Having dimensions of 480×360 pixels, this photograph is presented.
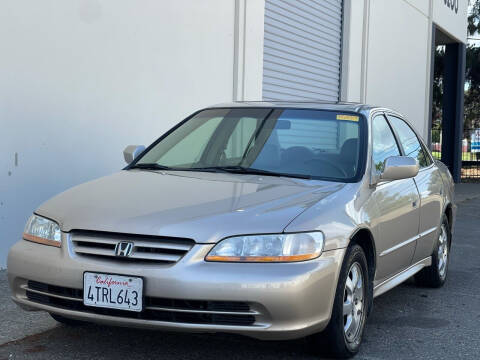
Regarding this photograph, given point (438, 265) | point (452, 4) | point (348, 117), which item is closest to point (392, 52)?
point (452, 4)

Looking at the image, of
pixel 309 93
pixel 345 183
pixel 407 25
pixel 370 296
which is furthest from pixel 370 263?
pixel 407 25

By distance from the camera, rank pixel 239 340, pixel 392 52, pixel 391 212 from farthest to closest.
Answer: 1. pixel 392 52
2. pixel 391 212
3. pixel 239 340

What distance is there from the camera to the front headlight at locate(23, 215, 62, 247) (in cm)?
402

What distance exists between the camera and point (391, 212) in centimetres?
495

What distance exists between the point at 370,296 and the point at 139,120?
4304 millimetres

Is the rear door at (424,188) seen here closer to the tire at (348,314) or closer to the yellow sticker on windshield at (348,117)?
the yellow sticker on windshield at (348,117)

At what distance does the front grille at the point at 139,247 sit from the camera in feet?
12.2

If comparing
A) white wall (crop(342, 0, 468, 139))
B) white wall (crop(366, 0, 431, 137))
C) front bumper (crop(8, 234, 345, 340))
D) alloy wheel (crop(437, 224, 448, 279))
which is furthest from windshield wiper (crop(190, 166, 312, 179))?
white wall (crop(366, 0, 431, 137))

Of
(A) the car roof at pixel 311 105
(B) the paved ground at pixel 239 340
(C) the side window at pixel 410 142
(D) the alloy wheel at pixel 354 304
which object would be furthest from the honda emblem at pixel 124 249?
(C) the side window at pixel 410 142

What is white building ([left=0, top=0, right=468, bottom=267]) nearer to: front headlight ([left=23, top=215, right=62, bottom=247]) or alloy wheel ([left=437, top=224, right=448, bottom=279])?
front headlight ([left=23, top=215, right=62, bottom=247])

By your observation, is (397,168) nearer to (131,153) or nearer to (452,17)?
(131,153)

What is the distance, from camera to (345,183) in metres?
4.60

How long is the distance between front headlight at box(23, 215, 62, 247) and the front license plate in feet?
1.11

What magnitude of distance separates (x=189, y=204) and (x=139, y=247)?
41cm
